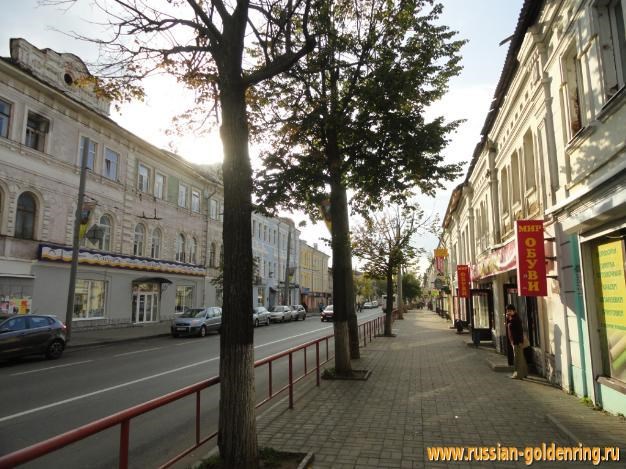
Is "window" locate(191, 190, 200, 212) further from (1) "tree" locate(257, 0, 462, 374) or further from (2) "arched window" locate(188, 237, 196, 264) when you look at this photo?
(1) "tree" locate(257, 0, 462, 374)

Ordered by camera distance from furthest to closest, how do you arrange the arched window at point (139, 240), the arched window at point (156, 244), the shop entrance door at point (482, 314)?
the arched window at point (156, 244)
the arched window at point (139, 240)
the shop entrance door at point (482, 314)

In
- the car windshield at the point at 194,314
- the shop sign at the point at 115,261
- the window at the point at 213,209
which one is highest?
the window at the point at 213,209

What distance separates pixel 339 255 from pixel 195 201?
26.6m

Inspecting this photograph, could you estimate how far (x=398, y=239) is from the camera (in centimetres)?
2294

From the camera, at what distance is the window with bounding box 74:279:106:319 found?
74.2ft

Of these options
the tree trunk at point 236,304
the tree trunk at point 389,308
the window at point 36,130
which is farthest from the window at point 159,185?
the tree trunk at point 236,304

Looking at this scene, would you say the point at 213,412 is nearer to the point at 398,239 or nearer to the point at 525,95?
the point at 525,95

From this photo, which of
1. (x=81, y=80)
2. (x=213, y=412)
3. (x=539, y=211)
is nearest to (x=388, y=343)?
(x=539, y=211)

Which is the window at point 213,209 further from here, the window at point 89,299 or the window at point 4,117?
the window at point 4,117

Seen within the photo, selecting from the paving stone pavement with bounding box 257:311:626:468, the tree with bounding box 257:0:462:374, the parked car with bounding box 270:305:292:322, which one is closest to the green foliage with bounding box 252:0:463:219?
the tree with bounding box 257:0:462:374

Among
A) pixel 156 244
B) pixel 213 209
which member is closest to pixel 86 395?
pixel 156 244

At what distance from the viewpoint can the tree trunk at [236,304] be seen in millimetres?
4457

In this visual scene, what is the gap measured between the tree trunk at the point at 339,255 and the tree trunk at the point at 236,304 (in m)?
5.08

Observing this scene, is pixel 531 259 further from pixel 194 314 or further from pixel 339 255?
pixel 194 314
